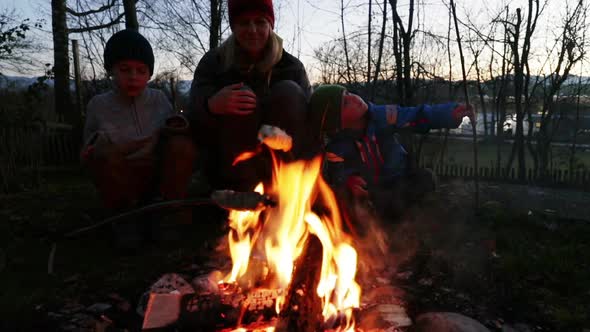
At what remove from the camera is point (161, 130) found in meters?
2.81

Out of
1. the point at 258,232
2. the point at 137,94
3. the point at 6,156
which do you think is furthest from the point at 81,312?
the point at 6,156

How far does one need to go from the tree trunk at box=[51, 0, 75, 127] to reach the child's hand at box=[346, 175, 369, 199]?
782cm

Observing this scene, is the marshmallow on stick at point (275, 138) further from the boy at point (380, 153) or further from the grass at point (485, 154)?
the grass at point (485, 154)

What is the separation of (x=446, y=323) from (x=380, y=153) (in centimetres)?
166

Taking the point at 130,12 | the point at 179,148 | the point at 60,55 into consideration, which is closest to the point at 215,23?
the point at 130,12

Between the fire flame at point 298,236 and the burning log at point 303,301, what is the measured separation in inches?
1.8

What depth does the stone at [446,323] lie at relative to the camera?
1.63 meters

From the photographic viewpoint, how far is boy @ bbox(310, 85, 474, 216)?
2.82 meters

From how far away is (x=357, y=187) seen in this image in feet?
9.23

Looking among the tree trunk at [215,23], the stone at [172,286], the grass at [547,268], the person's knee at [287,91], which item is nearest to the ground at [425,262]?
the grass at [547,268]

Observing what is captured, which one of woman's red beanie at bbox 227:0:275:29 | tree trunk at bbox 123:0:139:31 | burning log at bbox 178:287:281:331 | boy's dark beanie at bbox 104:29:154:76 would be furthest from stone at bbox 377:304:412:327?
tree trunk at bbox 123:0:139:31

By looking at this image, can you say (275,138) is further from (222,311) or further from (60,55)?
(60,55)

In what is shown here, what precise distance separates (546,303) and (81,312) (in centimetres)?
231

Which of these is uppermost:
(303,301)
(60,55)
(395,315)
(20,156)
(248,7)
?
(60,55)
